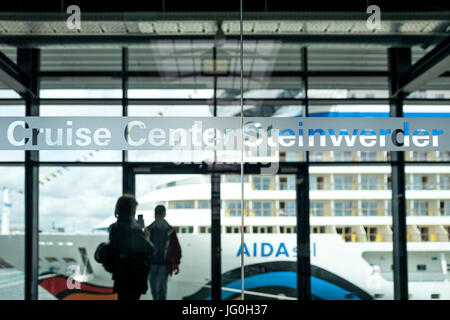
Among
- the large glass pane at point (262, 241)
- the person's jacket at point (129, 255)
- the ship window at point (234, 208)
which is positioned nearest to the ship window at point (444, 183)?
the large glass pane at point (262, 241)

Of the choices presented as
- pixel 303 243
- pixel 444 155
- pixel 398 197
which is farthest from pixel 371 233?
pixel 444 155

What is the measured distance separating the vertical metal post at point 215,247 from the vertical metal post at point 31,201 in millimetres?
1992

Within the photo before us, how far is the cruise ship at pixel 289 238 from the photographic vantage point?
17.4 feet

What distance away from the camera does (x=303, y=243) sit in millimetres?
5773

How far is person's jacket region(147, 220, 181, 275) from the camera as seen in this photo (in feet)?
17.5

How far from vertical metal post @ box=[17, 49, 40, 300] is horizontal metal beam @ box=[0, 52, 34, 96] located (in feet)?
0.15

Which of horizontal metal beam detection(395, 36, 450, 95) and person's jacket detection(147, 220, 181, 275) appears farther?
person's jacket detection(147, 220, 181, 275)

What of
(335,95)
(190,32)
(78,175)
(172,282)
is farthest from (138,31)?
(172,282)

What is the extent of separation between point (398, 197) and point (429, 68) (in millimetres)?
1492

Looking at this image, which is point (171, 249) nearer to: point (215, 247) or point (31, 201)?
point (215, 247)

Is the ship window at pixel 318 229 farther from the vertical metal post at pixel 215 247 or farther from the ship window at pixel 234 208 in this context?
the vertical metal post at pixel 215 247

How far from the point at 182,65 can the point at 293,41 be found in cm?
136

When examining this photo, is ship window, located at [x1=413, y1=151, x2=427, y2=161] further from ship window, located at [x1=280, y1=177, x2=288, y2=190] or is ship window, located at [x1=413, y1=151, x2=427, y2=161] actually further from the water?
the water

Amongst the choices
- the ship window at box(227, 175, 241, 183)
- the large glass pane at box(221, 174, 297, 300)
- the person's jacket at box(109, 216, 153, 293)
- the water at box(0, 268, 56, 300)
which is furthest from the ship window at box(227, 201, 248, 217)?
the water at box(0, 268, 56, 300)
